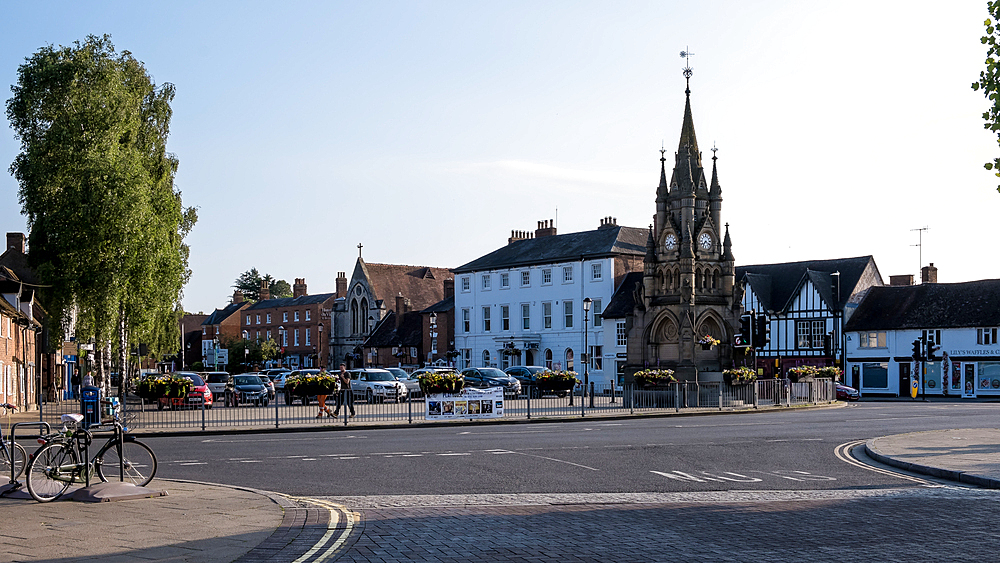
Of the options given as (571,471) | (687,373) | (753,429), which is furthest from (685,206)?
(571,471)

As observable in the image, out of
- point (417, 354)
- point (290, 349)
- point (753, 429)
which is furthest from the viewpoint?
point (290, 349)

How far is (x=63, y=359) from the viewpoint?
6294cm

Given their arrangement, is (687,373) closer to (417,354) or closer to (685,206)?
(685,206)

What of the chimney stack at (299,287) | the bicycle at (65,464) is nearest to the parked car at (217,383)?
the bicycle at (65,464)

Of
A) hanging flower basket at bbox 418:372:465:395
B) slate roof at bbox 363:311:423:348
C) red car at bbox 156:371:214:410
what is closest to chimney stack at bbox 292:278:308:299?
slate roof at bbox 363:311:423:348

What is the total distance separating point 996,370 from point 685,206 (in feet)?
95.6

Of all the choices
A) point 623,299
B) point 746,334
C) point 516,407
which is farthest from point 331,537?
point 623,299

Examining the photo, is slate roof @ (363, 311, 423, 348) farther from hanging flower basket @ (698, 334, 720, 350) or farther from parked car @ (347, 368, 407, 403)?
hanging flower basket @ (698, 334, 720, 350)

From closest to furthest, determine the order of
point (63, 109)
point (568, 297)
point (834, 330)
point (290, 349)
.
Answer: point (63, 109) < point (834, 330) < point (568, 297) < point (290, 349)

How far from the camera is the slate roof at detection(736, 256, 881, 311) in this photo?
7231 centimetres

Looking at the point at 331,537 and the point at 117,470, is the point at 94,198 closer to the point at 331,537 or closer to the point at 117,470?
the point at 117,470

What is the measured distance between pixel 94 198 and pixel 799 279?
5318 centimetres

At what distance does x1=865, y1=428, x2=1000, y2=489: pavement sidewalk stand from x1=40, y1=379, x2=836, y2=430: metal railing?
14032 mm

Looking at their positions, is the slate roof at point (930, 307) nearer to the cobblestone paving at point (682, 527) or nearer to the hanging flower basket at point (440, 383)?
the hanging flower basket at point (440, 383)
